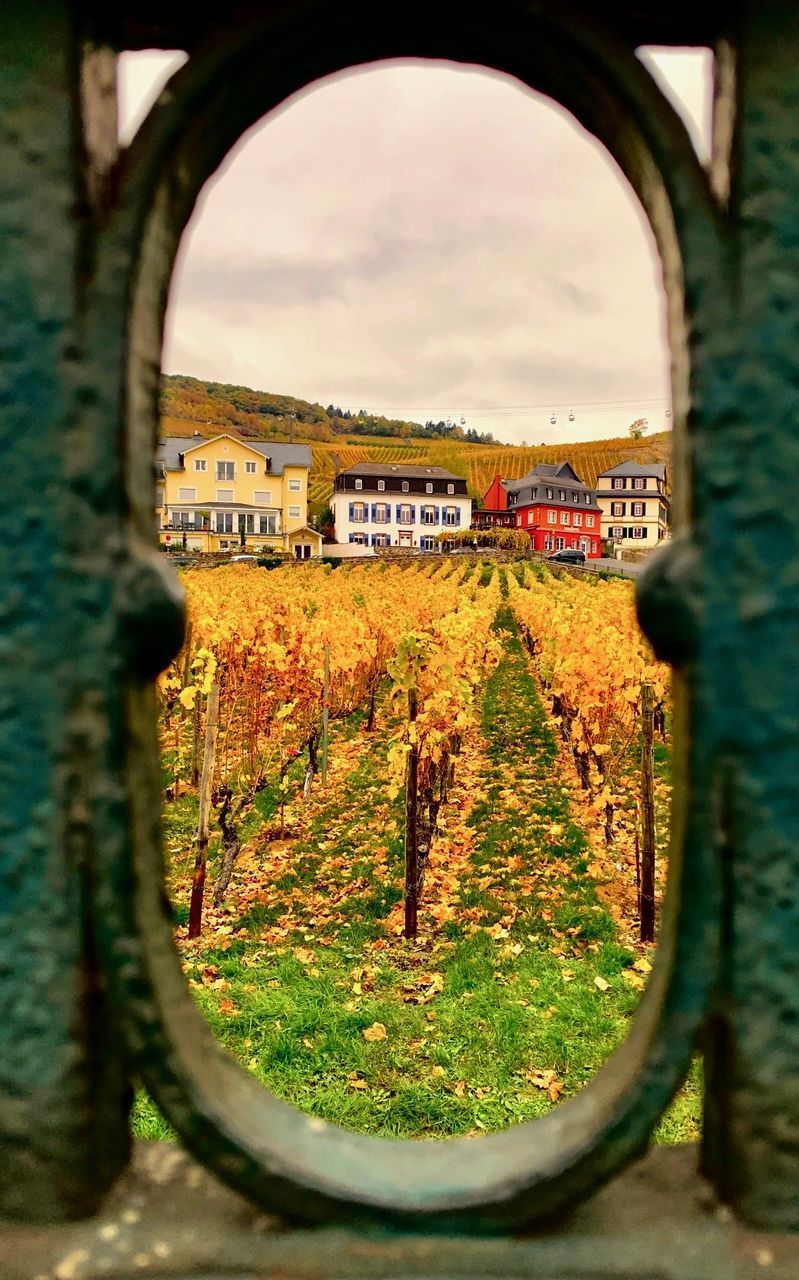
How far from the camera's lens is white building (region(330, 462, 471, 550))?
6356cm

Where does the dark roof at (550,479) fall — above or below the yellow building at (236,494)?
above

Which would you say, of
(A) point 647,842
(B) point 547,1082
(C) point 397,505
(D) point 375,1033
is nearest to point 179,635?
(B) point 547,1082

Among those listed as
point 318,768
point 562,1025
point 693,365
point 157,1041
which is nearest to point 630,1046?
point 157,1041

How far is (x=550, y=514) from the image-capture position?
217ft

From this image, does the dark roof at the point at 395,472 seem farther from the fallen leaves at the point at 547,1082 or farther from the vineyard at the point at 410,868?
the fallen leaves at the point at 547,1082

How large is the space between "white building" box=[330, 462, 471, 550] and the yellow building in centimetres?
718

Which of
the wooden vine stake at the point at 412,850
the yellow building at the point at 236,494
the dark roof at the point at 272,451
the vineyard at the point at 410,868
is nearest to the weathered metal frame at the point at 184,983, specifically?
the vineyard at the point at 410,868

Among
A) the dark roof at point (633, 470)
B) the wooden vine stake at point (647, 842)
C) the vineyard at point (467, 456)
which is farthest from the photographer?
the vineyard at point (467, 456)

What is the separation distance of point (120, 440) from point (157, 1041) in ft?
1.83

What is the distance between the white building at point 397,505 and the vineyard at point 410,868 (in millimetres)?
53796

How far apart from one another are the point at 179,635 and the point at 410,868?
4732 mm

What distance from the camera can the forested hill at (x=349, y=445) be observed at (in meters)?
87.3

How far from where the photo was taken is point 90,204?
712mm

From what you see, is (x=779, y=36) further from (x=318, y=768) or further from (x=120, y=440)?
(x=318, y=768)
